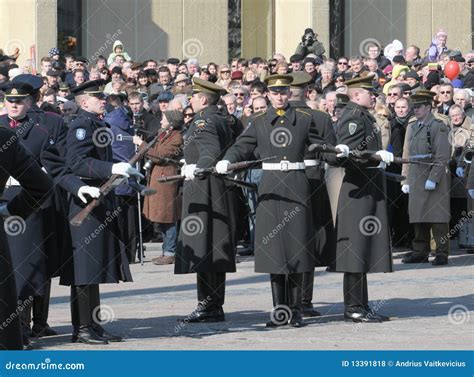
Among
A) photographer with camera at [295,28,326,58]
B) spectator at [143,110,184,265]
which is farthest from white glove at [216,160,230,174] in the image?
photographer with camera at [295,28,326,58]

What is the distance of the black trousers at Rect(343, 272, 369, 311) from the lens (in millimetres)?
Result: 11297

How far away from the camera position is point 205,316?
37.6 feet

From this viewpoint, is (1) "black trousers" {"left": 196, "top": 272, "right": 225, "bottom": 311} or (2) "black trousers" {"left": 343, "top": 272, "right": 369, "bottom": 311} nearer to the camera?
(2) "black trousers" {"left": 343, "top": 272, "right": 369, "bottom": 311}

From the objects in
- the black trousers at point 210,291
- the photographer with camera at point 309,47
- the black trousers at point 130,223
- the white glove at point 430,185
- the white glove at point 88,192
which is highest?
the photographer with camera at point 309,47

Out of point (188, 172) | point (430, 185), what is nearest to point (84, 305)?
point (188, 172)

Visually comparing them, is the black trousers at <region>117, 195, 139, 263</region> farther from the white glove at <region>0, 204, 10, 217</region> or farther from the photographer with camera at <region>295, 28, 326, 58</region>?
the white glove at <region>0, 204, 10, 217</region>

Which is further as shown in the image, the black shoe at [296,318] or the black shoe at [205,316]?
the black shoe at [205,316]

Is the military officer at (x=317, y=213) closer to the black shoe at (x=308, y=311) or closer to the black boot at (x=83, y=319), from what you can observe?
the black shoe at (x=308, y=311)

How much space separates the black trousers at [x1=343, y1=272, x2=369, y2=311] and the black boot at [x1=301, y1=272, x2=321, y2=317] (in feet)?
1.39

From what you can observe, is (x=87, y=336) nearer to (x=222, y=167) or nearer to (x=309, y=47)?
(x=222, y=167)

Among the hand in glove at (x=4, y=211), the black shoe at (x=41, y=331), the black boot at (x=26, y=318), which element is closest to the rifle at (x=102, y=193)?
the black boot at (x=26, y=318)

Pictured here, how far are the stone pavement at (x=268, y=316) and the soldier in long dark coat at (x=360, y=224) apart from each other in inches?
9.8

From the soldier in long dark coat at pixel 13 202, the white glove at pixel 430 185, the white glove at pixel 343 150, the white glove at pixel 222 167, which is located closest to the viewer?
the soldier in long dark coat at pixel 13 202

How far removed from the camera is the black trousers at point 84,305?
10266mm
